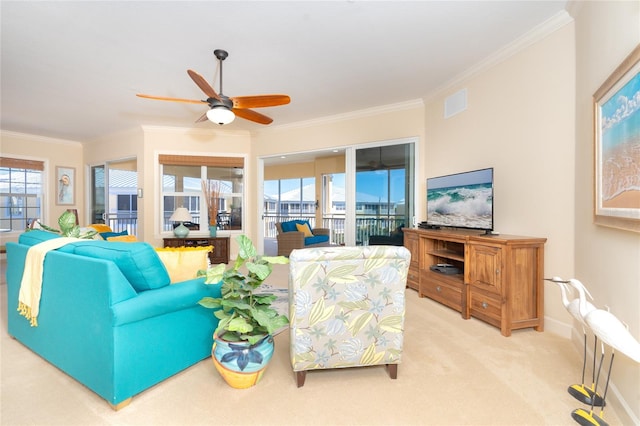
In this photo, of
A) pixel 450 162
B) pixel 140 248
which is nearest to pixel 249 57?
pixel 140 248

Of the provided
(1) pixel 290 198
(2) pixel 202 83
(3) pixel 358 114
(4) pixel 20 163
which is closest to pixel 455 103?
(3) pixel 358 114

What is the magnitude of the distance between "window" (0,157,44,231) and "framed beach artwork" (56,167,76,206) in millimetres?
280

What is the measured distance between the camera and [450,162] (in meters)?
3.66

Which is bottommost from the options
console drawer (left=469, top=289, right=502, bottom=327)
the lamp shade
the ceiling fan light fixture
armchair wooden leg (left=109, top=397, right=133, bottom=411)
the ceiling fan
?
armchair wooden leg (left=109, top=397, right=133, bottom=411)

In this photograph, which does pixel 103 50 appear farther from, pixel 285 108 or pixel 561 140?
pixel 561 140

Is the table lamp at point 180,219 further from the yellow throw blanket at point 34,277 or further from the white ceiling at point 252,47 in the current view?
the yellow throw blanket at point 34,277

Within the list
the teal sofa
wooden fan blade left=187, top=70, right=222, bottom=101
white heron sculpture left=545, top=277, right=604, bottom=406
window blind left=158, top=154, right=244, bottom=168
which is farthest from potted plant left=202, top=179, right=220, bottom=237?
white heron sculpture left=545, top=277, right=604, bottom=406

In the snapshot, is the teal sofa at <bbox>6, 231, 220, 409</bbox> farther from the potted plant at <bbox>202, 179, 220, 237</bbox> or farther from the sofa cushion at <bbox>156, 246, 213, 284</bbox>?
the potted plant at <bbox>202, 179, 220, 237</bbox>

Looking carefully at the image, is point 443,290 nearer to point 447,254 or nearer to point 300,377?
point 447,254

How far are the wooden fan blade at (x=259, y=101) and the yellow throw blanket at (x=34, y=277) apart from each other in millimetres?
1738

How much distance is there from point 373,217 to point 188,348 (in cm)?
342

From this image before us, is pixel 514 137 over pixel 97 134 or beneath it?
beneath

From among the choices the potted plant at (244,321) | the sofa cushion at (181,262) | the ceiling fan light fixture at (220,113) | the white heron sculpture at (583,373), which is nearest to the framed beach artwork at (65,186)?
the ceiling fan light fixture at (220,113)

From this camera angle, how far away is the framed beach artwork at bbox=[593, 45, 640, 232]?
1.39 metres
